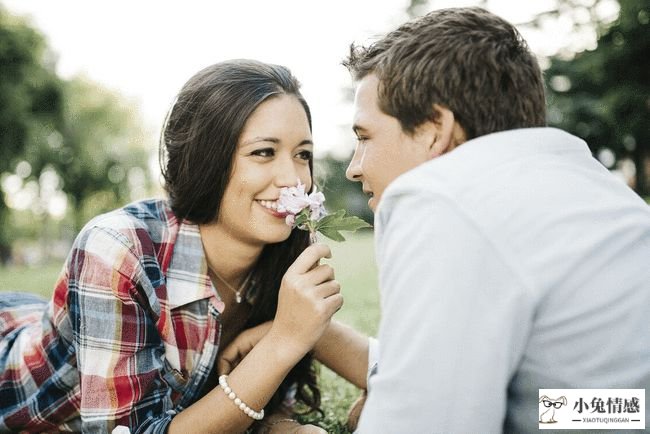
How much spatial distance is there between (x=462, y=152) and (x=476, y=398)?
2.25 ft

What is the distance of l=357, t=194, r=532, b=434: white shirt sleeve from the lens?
62.4 inches

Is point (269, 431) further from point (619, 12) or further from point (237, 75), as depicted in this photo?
point (619, 12)

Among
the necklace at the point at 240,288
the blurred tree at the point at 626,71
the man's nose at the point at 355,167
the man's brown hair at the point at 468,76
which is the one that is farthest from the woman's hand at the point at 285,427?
the blurred tree at the point at 626,71

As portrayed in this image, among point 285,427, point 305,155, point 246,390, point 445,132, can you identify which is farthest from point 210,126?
point 285,427

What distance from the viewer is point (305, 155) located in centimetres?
362

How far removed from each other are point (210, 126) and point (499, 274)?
2118mm

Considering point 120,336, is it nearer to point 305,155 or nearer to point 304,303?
point 304,303

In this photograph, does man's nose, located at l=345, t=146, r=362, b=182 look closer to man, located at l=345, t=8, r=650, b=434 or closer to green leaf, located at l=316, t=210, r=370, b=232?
green leaf, located at l=316, t=210, r=370, b=232

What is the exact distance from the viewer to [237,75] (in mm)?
3443

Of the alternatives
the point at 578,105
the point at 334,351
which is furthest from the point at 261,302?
the point at 578,105

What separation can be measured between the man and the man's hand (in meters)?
1.86

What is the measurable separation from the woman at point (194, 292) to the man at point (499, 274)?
110 cm

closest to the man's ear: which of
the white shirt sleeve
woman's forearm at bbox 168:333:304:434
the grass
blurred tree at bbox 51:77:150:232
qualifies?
the white shirt sleeve

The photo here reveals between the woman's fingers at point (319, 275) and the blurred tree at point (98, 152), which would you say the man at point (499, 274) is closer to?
the woman's fingers at point (319, 275)
